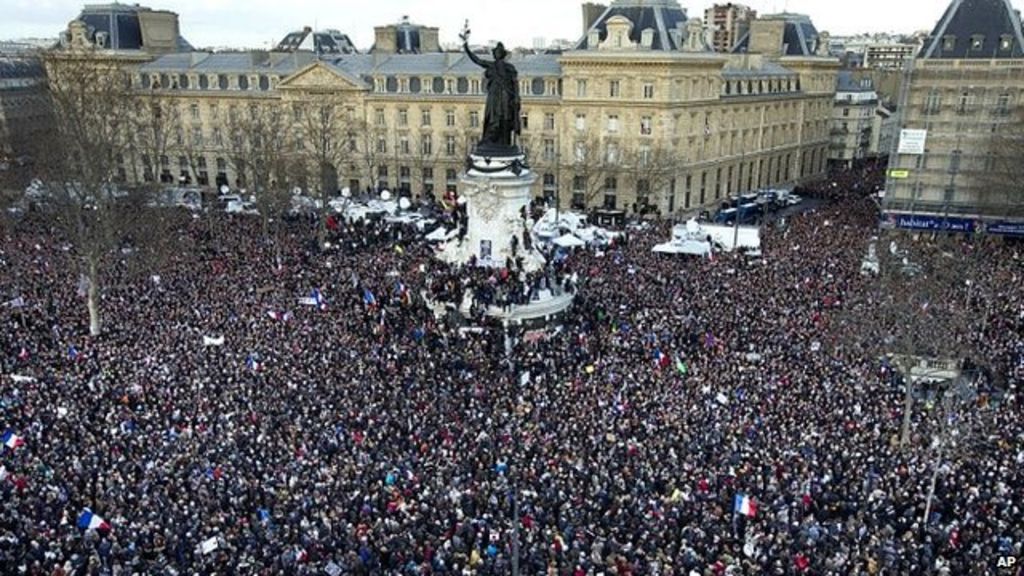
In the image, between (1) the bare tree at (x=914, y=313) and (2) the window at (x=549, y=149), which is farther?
(2) the window at (x=549, y=149)

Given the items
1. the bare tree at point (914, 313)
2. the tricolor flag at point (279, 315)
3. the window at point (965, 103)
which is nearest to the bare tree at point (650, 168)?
the window at point (965, 103)

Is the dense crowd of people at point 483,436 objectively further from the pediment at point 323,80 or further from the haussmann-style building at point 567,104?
the pediment at point 323,80

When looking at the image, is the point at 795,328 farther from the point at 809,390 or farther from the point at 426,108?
the point at 426,108

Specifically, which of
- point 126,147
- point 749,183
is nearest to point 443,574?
point 126,147

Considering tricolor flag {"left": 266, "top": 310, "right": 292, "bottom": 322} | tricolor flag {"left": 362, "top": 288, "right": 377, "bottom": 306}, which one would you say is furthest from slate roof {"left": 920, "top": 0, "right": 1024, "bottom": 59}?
tricolor flag {"left": 266, "top": 310, "right": 292, "bottom": 322}

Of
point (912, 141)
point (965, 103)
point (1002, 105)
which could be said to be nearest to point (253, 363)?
point (912, 141)

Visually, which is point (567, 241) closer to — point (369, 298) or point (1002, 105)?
point (369, 298)

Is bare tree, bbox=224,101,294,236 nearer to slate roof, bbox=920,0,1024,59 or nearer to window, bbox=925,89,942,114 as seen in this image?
window, bbox=925,89,942,114
